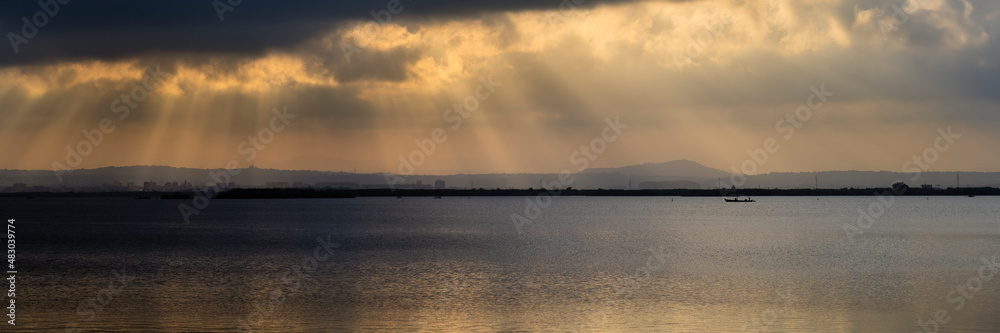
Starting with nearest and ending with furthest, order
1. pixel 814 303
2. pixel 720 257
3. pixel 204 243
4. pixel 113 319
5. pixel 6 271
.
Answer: pixel 113 319 → pixel 814 303 → pixel 6 271 → pixel 720 257 → pixel 204 243

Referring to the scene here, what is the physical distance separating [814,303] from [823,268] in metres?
13.1

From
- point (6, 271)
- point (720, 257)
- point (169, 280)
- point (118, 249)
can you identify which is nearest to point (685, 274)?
point (720, 257)

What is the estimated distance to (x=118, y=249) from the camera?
178 ft

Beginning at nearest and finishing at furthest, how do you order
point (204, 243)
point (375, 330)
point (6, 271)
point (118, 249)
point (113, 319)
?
1. point (375, 330)
2. point (113, 319)
3. point (6, 271)
4. point (118, 249)
5. point (204, 243)

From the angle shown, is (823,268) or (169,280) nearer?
(169,280)

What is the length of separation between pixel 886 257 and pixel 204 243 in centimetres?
4061

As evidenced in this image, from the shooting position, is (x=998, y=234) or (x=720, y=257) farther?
(x=998, y=234)

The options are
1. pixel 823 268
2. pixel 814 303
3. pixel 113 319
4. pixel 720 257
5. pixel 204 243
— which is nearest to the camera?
pixel 113 319

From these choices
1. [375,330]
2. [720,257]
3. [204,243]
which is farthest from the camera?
[204,243]

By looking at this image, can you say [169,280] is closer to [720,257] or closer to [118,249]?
[118,249]

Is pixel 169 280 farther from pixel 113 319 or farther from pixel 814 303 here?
pixel 814 303

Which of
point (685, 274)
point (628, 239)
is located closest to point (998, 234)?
point (628, 239)

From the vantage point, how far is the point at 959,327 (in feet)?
77.5

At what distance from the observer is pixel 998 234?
234 feet
